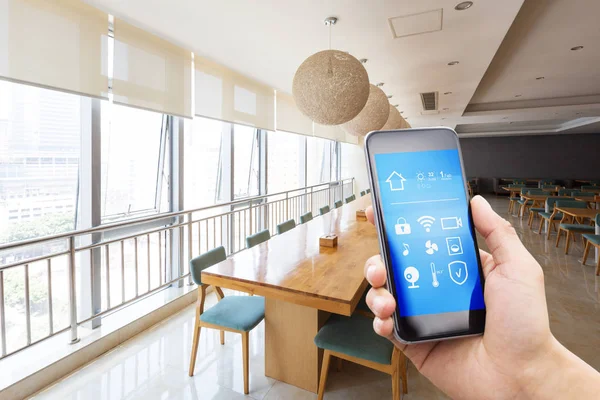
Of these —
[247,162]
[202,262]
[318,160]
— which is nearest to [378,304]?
[202,262]

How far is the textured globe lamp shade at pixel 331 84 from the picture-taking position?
6.49 ft

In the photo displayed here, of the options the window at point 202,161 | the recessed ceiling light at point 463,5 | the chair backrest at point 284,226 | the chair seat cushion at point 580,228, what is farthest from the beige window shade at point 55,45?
the chair seat cushion at point 580,228

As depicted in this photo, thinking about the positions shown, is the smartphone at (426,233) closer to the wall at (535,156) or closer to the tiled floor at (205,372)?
the tiled floor at (205,372)

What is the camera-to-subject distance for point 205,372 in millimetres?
2176

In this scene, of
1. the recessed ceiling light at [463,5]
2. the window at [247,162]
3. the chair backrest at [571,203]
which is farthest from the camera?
the window at [247,162]

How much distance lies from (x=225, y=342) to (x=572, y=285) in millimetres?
4291

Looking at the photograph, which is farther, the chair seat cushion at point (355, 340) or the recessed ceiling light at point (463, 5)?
the recessed ceiling light at point (463, 5)

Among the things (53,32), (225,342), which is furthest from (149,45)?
(225,342)

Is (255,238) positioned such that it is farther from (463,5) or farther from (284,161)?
(284,161)

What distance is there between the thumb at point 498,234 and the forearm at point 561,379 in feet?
0.61

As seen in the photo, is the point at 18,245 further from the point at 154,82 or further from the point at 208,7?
the point at 208,7

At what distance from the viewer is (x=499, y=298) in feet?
2.17

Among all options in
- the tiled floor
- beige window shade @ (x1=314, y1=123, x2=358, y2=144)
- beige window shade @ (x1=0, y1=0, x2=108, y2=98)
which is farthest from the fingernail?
beige window shade @ (x1=314, y1=123, x2=358, y2=144)

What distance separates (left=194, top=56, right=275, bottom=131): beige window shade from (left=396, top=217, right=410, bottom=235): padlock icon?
3.58 metres
